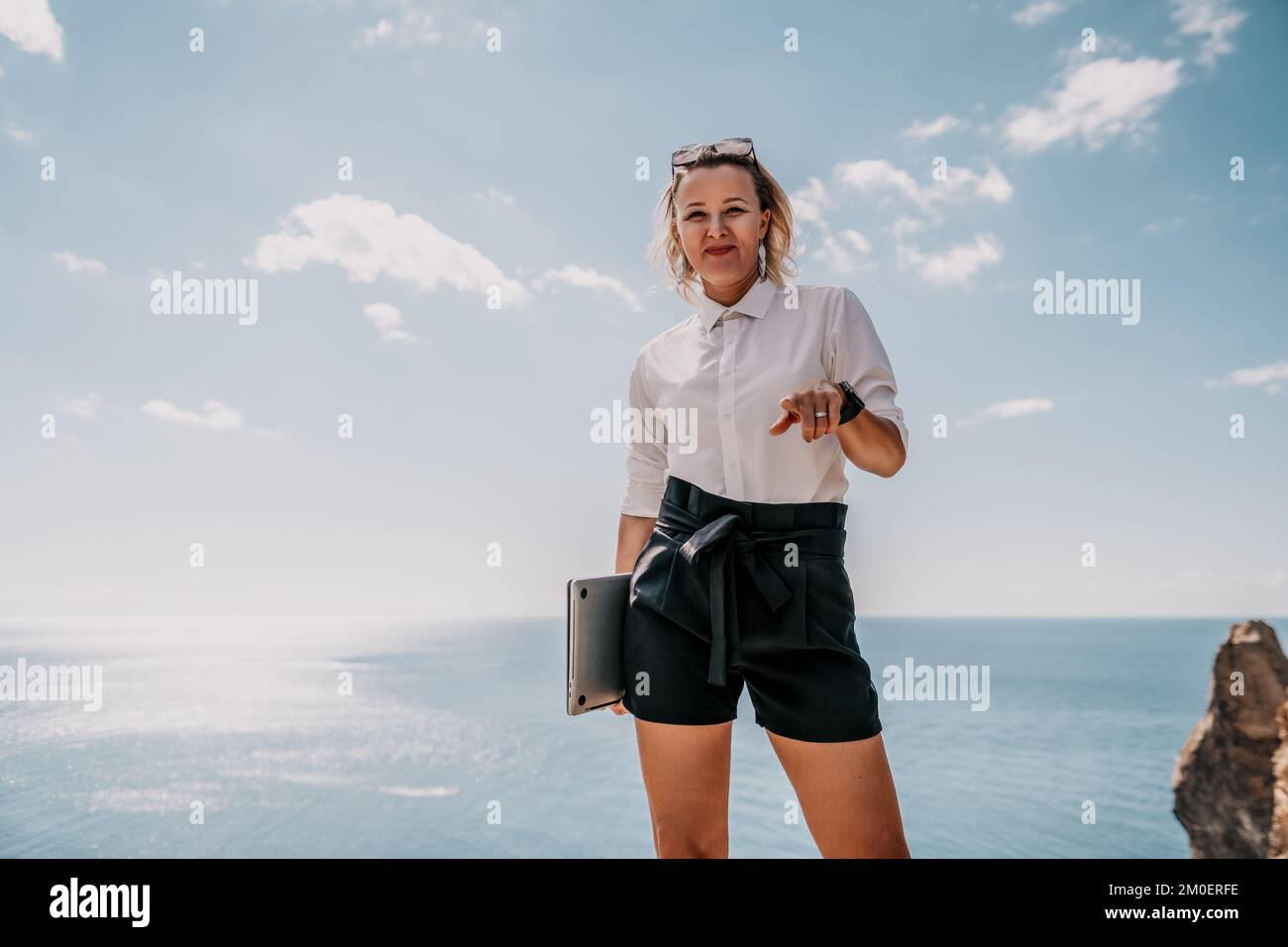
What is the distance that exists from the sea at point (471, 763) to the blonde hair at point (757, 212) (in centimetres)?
1819

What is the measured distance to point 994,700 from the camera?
94.1 metres

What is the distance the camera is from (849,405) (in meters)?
1.52

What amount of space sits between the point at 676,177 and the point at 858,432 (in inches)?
35.3

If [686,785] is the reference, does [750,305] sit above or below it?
above

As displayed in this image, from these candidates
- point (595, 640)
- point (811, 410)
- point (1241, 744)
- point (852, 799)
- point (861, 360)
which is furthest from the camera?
point (1241, 744)

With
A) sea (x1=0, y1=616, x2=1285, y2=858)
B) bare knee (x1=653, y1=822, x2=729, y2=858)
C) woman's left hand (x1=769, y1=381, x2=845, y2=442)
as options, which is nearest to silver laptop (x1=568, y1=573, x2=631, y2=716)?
bare knee (x1=653, y1=822, x2=729, y2=858)

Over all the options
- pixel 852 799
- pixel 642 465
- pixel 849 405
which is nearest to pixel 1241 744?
pixel 852 799

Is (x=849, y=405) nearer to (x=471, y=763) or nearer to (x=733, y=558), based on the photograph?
(x=733, y=558)

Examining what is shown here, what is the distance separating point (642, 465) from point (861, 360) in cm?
66

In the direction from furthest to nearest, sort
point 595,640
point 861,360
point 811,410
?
point 595,640 < point 861,360 < point 811,410
